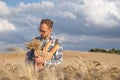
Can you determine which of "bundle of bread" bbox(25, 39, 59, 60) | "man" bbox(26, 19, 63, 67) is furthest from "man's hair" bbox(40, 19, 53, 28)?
"bundle of bread" bbox(25, 39, 59, 60)

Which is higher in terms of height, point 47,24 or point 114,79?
point 47,24

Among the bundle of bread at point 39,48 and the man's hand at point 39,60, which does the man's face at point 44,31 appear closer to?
the bundle of bread at point 39,48

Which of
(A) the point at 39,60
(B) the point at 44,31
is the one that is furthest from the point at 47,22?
(A) the point at 39,60

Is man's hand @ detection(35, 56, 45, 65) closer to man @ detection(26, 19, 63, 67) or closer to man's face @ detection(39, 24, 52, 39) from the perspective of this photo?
man @ detection(26, 19, 63, 67)

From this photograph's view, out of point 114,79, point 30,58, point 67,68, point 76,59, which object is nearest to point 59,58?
point 30,58

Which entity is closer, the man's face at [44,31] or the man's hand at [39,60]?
the man's hand at [39,60]

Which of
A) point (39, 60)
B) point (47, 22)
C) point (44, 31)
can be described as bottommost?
point (39, 60)

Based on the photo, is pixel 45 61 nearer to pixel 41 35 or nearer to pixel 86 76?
pixel 41 35

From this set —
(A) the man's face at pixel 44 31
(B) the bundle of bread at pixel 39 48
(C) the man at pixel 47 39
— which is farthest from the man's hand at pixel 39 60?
(A) the man's face at pixel 44 31

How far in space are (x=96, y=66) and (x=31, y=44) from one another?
0.81 metres

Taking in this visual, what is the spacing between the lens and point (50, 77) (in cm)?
416

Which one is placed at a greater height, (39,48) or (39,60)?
(39,48)

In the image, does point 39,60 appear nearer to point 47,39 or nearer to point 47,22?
Answer: point 47,39

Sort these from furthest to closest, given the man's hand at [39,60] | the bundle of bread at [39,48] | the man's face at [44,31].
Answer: the man's face at [44,31] < the man's hand at [39,60] < the bundle of bread at [39,48]
